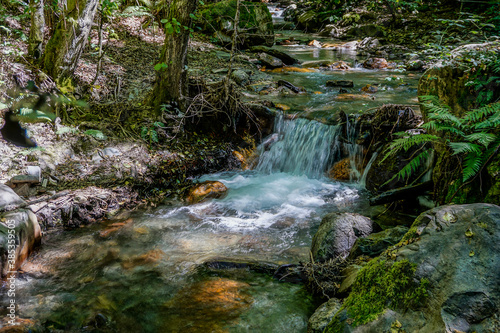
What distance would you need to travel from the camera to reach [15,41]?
7246 mm

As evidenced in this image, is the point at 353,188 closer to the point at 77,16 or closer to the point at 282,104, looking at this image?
the point at 282,104

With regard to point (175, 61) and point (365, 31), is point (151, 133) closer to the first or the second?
point (175, 61)

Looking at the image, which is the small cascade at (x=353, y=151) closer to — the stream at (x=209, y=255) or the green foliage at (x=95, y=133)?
the stream at (x=209, y=255)

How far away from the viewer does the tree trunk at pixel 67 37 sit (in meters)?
6.44

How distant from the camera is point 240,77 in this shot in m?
10.5

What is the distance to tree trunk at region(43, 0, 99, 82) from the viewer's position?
6438mm

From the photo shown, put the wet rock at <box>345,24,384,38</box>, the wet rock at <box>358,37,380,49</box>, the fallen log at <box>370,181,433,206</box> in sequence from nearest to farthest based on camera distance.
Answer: the fallen log at <box>370,181,433,206</box>, the wet rock at <box>358,37,380,49</box>, the wet rock at <box>345,24,384,38</box>

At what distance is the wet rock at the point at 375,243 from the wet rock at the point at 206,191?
319 centimetres

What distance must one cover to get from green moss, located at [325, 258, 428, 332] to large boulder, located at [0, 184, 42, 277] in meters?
3.80

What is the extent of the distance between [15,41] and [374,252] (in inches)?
325

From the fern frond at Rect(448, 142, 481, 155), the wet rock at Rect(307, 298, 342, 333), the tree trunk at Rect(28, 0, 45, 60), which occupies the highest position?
the tree trunk at Rect(28, 0, 45, 60)

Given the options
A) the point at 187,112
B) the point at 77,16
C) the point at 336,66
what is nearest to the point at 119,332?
the point at 187,112

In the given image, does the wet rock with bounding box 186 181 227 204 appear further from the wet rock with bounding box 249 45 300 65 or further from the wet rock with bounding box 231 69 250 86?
the wet rock with bounding box 249 45 300 65

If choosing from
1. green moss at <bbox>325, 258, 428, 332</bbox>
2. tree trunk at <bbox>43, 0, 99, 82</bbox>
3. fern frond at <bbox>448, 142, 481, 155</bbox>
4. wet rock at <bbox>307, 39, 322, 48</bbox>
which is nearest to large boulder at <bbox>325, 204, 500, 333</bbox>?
green moss at <bbox>325, 258, 428, 332</bbox>
